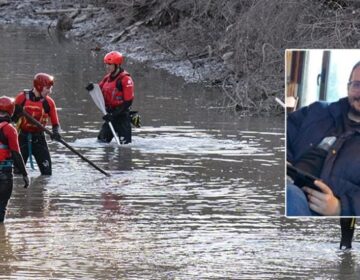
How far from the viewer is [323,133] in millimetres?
10852

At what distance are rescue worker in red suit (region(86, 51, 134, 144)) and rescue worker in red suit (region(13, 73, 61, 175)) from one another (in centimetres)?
297

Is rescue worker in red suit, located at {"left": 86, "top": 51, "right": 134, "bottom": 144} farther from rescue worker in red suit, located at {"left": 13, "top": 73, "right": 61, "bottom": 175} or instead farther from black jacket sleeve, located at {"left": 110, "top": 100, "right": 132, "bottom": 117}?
rescue worker in red suit, located at {"left": 13, "top": 73, "right": 61, "bottom": 175}

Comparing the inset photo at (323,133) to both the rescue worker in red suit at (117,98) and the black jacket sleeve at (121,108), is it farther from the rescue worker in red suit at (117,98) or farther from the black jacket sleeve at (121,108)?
the black jacket sleeve at (121,108)

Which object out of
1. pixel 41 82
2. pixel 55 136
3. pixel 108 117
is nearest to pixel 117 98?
pixel 108 117

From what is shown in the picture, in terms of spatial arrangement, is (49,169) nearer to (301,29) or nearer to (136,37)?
(301,29)

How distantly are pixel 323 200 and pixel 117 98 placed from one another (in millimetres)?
9321

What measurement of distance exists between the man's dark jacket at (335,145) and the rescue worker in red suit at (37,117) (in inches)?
228

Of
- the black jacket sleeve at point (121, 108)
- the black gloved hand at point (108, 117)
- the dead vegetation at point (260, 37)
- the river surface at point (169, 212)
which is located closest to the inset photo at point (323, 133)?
the river surface at point (169, 212)

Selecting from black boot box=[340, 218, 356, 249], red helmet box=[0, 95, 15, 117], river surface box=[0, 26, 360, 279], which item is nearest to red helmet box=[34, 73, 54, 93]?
river surface box=[0, 26, 360, 279]

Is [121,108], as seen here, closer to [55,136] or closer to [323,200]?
[55,136]

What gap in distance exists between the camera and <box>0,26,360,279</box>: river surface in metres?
11.8

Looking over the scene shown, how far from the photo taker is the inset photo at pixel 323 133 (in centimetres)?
1077

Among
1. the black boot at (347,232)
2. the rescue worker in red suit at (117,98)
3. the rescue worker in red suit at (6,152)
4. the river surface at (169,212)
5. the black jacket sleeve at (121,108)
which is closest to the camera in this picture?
the river surface at (169,212)

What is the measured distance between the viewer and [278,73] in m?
25.5
